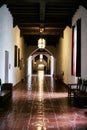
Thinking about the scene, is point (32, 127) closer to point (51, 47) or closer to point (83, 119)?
point (83, 119)

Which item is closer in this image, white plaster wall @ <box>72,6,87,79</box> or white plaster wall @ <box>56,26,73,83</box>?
white plaster wall @ <box>72,6,87,79</box>

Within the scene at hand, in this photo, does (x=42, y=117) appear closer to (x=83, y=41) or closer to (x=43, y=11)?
(x=83, y=41)

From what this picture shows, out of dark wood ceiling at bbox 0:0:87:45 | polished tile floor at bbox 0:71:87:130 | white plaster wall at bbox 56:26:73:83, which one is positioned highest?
dark wood ceiling at bbox 0:0:87:45

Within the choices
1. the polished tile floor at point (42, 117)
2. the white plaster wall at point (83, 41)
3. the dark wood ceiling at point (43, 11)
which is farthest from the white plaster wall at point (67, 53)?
the polished tile floor at point (42, 117)

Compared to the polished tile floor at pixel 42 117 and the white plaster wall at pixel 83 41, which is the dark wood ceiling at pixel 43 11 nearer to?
the white plaster wall at pixel 83 41

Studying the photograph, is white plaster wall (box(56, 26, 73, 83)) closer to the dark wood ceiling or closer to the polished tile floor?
the dark wood ceiling

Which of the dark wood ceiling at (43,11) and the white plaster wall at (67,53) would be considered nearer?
the dark wood ceiling at (43,11)

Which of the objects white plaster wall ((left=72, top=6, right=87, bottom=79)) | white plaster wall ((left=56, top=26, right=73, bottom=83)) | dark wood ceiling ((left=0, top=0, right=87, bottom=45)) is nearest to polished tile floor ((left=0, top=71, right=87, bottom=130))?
white plaster wall ((left=72, top=6, right=87, bottom=79))

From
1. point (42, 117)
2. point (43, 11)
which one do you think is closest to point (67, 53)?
point (43, 11)

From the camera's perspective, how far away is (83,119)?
8508 mm

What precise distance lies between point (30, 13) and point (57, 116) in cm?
862

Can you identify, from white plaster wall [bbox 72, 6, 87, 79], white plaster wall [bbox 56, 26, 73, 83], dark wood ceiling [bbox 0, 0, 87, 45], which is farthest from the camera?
white plaster wall [bbox 56, 26, 73, 83]

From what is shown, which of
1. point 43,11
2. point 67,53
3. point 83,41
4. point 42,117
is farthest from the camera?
point 67,53

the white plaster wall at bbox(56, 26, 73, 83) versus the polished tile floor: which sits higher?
the white plaster wall at bbox(56, 26, 73, 83)
